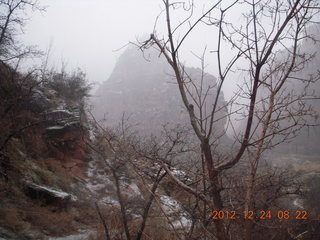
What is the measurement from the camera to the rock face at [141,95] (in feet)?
126

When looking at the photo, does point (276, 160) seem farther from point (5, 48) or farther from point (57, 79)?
point (5, 48)

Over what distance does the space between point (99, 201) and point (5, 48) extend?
753 cm

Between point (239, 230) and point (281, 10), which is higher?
point (281, 10)

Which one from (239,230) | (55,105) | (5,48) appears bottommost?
(239,230)

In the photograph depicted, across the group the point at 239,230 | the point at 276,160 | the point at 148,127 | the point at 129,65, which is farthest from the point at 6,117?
the point at 129,65

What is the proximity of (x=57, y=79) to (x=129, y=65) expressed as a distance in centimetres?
4203

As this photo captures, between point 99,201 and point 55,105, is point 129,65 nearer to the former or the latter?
point 55,105

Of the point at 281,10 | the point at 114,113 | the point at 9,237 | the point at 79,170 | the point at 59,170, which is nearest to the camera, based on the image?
the point at 281,10

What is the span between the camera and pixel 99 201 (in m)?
8.55

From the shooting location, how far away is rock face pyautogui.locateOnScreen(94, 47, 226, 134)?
126 feet

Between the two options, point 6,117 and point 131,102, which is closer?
point 6,117

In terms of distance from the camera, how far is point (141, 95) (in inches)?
1774

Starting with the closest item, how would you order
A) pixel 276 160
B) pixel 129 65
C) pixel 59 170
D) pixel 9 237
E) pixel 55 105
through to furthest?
pixel 9 237
pixel 59 170
pixel 55 105
pixel 276 160
pixel 129 65

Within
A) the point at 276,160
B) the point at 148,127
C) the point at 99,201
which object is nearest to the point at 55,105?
the point at 99,201
